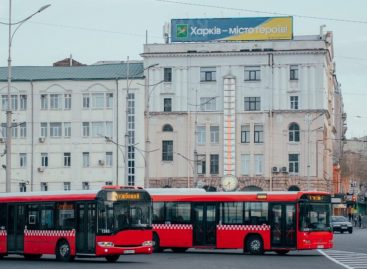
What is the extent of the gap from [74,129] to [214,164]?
40.8ft

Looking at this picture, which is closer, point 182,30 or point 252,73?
point 182,30

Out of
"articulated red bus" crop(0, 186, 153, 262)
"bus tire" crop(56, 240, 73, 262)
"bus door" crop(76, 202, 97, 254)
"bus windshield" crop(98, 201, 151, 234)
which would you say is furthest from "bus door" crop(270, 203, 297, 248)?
"bus tire" crop(56, 240, 73, 262)

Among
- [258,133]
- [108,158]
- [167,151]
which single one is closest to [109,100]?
[108,158]

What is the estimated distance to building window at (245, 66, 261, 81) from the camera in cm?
8806

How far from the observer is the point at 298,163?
287 ft

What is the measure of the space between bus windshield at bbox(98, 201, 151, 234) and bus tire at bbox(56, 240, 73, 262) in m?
1.71

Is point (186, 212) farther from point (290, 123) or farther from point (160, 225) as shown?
point (290, 123)

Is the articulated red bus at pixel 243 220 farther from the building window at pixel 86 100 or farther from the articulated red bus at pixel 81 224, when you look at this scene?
the building window at pixel 86 100

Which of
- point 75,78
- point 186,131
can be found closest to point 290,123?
point 186,131

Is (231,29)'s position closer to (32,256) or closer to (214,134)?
(214,134)

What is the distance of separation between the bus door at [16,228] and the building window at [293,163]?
52771 mm

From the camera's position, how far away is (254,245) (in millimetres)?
39375

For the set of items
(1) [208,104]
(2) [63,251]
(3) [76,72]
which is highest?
(3) [76,72]

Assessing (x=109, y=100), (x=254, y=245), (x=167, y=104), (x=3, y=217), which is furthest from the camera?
(x=167, y=104)
